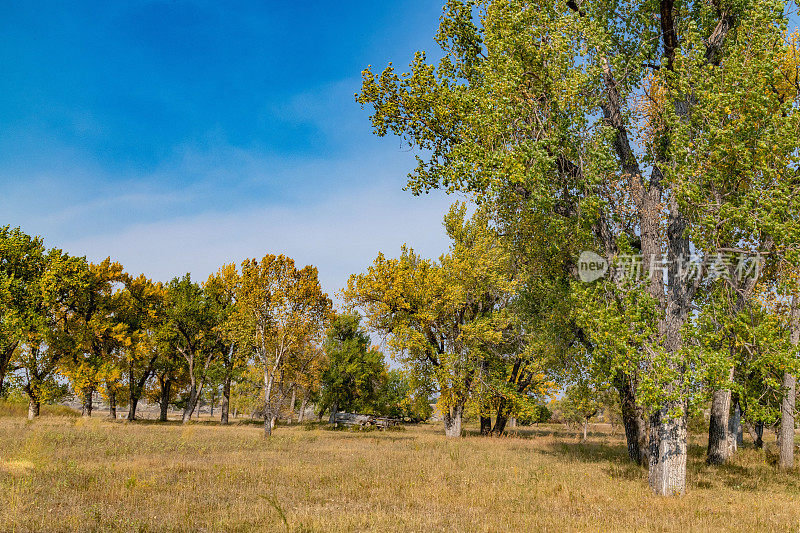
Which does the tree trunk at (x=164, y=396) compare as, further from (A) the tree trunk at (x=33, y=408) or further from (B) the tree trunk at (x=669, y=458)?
(B) the tree trunk at (x=669, y=458)

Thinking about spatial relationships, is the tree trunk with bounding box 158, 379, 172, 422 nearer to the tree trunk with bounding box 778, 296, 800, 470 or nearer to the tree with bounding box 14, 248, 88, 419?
the tree with bounding box 14, 248, 88, 419

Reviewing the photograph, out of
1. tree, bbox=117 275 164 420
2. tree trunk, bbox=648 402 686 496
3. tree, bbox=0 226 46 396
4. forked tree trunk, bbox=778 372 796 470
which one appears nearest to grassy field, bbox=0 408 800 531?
tree trunk, bbox=648 402 686 496

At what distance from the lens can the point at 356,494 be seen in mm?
9617

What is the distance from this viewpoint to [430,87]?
1425 centimetres

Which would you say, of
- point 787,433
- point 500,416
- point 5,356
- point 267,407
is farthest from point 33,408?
point 787,433

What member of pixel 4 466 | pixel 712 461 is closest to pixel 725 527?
pixel 712 461

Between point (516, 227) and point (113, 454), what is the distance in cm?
1547

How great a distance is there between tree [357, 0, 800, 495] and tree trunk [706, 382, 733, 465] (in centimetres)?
613

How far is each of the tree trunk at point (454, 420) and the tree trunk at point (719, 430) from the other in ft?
47.3

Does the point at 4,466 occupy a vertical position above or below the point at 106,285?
below

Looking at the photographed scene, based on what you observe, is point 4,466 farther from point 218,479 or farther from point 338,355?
point 338,355

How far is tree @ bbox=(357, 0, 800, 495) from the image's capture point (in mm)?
10031

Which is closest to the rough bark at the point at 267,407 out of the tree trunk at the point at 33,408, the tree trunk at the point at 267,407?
the tree trunk at the point at 267,407

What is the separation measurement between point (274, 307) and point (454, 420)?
1299 centimetres
